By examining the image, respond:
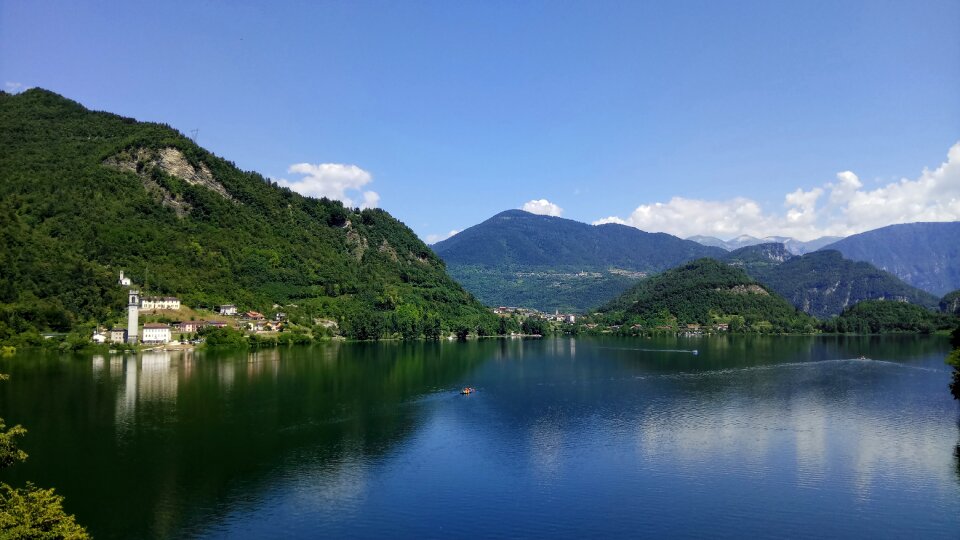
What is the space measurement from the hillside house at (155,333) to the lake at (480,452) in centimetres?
1718

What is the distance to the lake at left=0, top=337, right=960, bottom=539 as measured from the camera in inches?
1158

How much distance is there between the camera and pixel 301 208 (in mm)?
181000

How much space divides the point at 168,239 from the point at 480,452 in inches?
4221

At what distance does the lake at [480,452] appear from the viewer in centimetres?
2942

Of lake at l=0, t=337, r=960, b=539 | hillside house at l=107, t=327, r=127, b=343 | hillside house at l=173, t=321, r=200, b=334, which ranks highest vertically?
hillside house at l=173, t=321, r=200, b=334

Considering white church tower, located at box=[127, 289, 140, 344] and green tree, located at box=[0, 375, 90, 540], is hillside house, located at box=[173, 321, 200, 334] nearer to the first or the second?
white church tower, located at box=[127, 289, 140, 344]

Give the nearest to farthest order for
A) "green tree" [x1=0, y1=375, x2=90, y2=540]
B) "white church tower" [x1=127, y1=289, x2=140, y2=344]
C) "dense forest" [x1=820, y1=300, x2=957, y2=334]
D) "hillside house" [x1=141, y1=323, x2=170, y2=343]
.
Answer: "green tree" [x1=0, y1=375, x2=90, y2=540]
"white church tower" [x1=127, y1=289, x2=140, y2=344]
"hillside house" [x1=141, y1=323, x2=170, y2=343]
"dense forest" [x1=820, y1=300, x2=957, y2=334]

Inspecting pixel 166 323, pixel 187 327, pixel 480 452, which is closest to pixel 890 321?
pixel 480 452

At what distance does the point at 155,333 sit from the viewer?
96188mm

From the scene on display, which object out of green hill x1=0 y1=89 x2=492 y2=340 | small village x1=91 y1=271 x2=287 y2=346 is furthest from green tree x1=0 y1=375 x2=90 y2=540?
green hill x1=0 y1=89 x2=492 y2=340

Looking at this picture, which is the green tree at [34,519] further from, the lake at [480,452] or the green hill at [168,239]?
the green hill at [168,239]

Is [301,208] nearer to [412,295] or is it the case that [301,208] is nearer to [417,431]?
[412,295]

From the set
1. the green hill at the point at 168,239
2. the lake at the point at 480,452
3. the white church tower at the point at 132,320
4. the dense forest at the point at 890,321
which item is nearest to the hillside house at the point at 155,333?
the white church tower at the point at 132,320

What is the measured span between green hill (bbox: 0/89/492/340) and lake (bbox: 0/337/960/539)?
30688 mm
